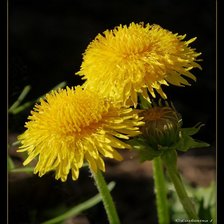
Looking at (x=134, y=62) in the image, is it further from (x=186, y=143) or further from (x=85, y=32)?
(x=85, y=32)

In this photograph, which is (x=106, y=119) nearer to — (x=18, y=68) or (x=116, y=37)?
(x=116, y=37)

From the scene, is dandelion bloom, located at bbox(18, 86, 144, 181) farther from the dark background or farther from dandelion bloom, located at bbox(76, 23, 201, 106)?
the dark background

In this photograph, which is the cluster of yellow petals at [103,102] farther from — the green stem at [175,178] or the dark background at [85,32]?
the dark background at [85,32]

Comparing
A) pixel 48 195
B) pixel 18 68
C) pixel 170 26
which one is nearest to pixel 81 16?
pixel 170 26

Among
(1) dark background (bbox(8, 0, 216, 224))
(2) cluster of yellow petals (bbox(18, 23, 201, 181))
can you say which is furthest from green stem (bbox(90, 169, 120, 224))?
(1) dark background (bbox(8, 0, 216, 224))

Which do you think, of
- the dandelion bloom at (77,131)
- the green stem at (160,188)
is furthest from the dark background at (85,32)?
the dandelion bloom at (77,131)
